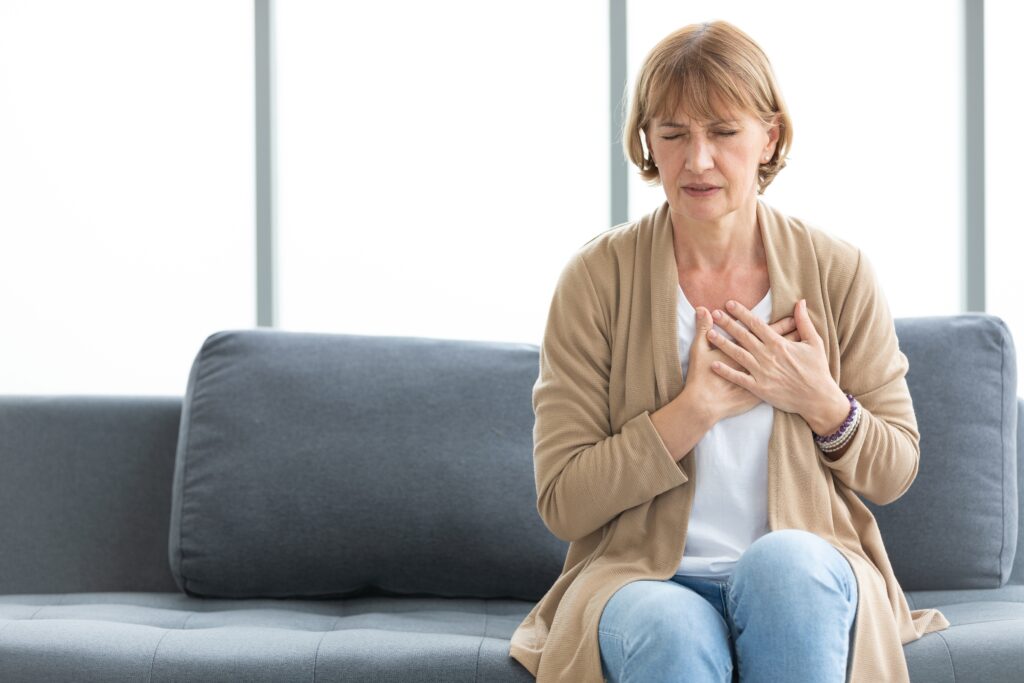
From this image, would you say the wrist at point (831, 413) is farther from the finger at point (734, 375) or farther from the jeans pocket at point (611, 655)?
the jeans pocket at point (611, 655)

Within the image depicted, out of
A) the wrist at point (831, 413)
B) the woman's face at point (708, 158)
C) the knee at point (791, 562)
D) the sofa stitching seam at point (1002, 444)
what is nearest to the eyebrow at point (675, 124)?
the woman's face at point (708, 158)

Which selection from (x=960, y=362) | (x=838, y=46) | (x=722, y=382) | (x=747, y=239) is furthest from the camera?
(x=838, y=46)

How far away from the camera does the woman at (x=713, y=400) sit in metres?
1.41

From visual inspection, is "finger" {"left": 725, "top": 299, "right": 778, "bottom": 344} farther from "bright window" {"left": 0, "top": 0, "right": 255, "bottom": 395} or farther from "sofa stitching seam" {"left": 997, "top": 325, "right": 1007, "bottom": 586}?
"bright window" {"left": 0, "top": 0, "right": 255, "bottom": 395}

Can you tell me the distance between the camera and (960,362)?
2.04 metres

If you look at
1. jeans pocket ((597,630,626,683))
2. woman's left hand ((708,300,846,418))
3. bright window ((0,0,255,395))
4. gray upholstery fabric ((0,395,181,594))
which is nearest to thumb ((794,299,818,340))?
woman's left hand ((708,300,846,418))

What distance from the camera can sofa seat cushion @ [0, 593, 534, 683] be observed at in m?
1.57

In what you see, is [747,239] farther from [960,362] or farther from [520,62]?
[520,62]

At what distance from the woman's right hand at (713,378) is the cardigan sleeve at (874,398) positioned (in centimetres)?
9

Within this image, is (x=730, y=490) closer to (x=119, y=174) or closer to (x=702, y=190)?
(x=702, y=190)

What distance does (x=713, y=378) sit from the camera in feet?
4.86

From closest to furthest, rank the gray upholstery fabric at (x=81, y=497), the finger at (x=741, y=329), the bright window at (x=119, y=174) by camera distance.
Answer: the finger at (x=741, y=329)
the gray upholstery fabric at (x=81, y=497)
the bright window at (x=119, y=174)

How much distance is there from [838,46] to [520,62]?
0.94 meters

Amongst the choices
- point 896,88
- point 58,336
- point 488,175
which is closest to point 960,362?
point 896,88
